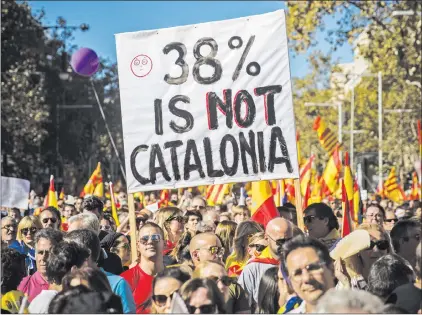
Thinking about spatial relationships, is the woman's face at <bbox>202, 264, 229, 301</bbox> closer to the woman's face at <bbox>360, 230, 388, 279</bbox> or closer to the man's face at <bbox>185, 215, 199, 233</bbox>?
the woman's face at <bbox>360, 230, 388, 279</bbox>

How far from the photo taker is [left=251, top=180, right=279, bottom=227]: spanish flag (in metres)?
9.72

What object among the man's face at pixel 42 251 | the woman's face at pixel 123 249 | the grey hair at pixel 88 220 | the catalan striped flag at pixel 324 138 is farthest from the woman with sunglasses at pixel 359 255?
the catalan striped flag at pixel 324 138

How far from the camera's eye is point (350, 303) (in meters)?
4.06

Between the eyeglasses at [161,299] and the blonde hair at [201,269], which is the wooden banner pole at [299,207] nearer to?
the blonde hair at [201,269]

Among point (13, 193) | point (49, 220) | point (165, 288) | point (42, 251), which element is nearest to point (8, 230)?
point (49, 220)

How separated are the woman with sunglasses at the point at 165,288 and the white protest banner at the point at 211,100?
2.55 metres

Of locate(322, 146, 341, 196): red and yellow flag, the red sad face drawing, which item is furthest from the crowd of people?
locate(322, 146, 341, 196): red and yellow flag

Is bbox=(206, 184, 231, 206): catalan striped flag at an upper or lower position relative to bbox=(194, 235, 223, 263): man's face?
upper

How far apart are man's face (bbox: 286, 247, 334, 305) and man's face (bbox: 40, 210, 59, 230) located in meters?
5.28

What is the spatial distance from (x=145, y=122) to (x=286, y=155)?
1.06 meters

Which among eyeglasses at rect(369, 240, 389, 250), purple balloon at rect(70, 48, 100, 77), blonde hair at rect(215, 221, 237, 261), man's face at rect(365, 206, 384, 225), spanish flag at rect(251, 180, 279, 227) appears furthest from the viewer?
purple balloon at rect(70, 48, 100, 77)

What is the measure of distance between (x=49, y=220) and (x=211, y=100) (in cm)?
268

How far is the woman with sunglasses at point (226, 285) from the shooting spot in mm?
5785

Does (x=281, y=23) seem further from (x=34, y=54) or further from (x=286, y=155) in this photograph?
(x=34, y=54)
